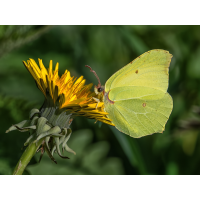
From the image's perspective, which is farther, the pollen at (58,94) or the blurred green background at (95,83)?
the blurred green background at (95,83)

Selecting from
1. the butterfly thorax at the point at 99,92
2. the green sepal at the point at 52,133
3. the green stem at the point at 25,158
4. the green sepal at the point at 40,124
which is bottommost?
the green stem at the point at 25,158

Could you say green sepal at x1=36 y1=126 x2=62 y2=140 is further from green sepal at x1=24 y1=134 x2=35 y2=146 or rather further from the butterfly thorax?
the butterfly thorax

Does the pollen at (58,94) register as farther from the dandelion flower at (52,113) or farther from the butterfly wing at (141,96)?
the butterfly wing at (141,96)

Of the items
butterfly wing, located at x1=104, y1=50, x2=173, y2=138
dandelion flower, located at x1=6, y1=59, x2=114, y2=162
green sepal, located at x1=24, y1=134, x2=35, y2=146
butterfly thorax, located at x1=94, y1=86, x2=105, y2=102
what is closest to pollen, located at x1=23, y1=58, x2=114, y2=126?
dandelion flower, located at x1=6, y1=59, x2=114, y2=162

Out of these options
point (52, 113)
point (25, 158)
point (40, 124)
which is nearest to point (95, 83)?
point (52, 113)

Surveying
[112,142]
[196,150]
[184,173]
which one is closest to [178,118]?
[196,150]

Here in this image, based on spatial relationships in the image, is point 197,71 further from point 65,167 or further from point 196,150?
point 65,167

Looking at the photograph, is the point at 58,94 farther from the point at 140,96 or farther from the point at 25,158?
the point at 140,96

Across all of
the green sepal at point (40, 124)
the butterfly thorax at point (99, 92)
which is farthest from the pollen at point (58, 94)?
the butterfly thorax at point (99, 92)
